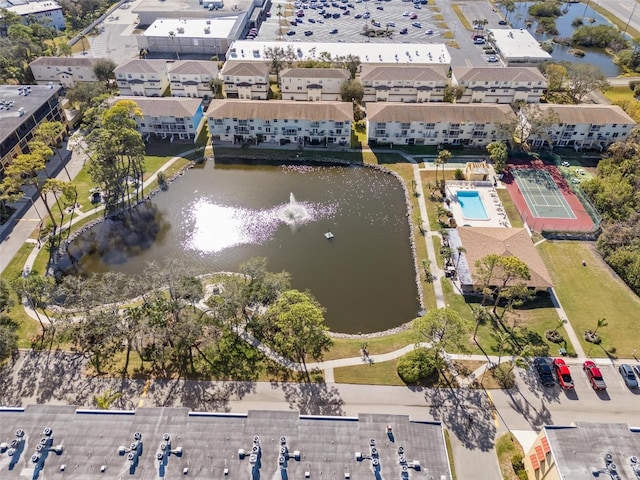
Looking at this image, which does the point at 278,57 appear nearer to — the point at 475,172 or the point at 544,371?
the point at 475,172

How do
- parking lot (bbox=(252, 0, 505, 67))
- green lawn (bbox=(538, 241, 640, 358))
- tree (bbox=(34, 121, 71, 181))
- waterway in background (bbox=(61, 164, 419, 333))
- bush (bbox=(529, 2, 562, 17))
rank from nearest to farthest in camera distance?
green lawn (bbox=(538, 241, 640, 358)) < waterway in background (bbox=(61, 164, 419, 333)) < tree (bbox=(34, 121, 71, 181)) < parking lot (bbox=(252, 0, 505, 67)) < bush (bbox=(529, 2, 562, 17))

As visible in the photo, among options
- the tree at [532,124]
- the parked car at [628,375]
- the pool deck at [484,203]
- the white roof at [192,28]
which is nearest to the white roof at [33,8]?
the white roof at [192,28]

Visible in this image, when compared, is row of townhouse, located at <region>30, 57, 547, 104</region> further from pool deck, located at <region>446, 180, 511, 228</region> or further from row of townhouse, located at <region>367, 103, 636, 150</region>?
pool deck, located at <region>446, 180, 511, 228</region>

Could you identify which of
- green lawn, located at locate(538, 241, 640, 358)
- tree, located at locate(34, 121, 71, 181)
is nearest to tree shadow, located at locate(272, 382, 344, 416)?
green lawn, located at locate(538, 241, 640, 358)

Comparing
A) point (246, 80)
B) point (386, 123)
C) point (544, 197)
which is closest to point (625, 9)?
point (544, 197)

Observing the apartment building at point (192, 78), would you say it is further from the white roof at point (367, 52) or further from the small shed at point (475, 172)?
the small shed at point (475, 172)
